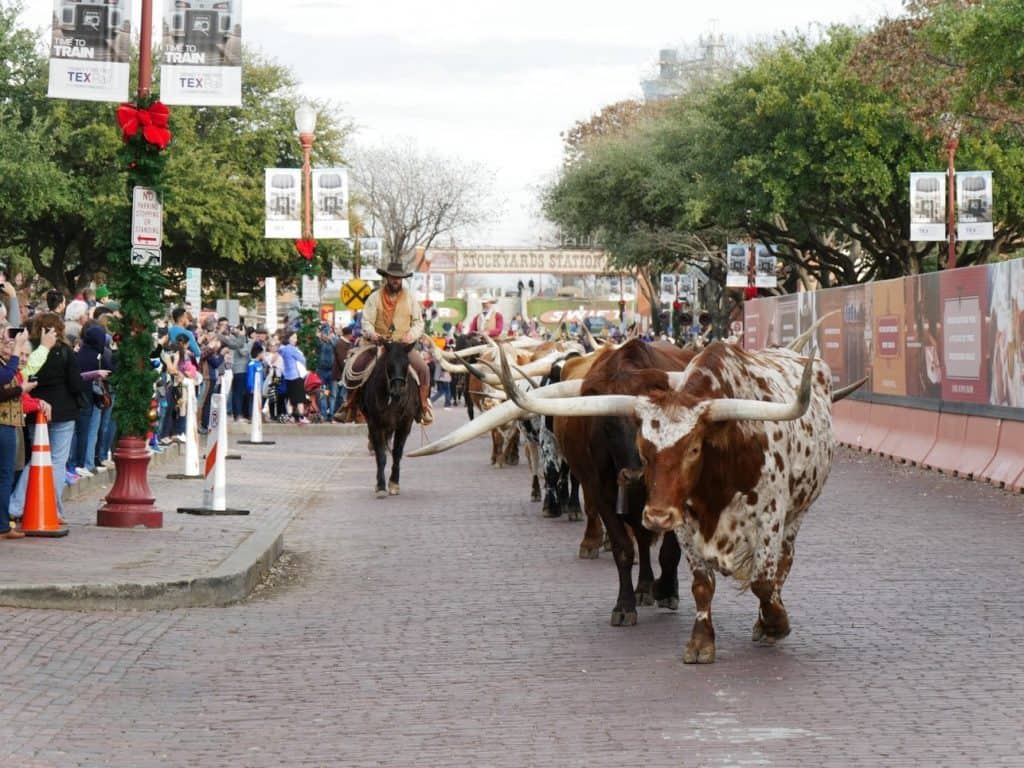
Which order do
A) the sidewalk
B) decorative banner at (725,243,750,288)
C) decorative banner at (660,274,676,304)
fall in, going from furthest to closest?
decorative banner at (660,274,676,304)
decorative banner at (725,243,750,288)
the sidewalk

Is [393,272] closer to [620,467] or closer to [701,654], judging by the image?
[620,467]

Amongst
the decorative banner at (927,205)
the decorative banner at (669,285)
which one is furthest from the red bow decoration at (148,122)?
the decorative banner at (669,285)

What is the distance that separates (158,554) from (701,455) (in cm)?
544

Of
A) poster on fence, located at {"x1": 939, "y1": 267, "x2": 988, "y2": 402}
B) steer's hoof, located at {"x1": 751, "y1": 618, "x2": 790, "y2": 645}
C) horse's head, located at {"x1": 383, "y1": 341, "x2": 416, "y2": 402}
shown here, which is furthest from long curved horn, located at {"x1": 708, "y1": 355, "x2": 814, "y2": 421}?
poster on fence, located at {"x1": 939, "y1": 267, "x2": 988, "y2": 402}

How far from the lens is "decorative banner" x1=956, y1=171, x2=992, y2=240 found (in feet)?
138

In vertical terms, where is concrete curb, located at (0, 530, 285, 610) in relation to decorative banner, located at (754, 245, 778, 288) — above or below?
below

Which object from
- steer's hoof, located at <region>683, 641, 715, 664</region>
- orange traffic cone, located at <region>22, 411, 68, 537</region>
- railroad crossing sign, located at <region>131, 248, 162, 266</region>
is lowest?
steer's hoof, located at <region>683, 641, 715, 664</region>

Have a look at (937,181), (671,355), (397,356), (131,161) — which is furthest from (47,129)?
(671,355)

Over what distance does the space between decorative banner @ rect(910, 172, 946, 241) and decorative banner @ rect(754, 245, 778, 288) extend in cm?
1305

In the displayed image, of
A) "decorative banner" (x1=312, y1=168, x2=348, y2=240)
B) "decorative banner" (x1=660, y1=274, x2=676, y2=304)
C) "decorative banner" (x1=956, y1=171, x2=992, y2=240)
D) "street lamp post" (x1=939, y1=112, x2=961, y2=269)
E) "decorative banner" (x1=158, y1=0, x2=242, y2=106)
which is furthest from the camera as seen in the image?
"decorative banner" (x1=660, y1=274, x2=676, y2=304)

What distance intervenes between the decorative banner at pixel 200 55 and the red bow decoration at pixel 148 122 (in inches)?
29.4

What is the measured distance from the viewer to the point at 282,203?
36.7 m

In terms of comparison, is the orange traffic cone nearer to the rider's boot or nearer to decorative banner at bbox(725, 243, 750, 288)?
the rider's boot

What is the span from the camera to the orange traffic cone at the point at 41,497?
13844mm
